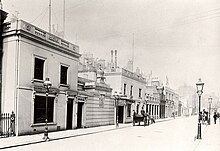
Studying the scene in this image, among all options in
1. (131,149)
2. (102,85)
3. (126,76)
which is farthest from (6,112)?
(126,76)

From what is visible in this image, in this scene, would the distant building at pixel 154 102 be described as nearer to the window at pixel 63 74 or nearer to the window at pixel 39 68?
the window at pixel 63 74

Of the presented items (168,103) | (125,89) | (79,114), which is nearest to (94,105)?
(79,114)

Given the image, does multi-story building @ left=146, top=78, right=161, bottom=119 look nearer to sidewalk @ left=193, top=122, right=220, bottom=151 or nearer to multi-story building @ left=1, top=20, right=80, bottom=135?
multi-story building @ left=1, top=20, right=80, bottom=135

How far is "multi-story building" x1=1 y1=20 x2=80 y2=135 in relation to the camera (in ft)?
49.8

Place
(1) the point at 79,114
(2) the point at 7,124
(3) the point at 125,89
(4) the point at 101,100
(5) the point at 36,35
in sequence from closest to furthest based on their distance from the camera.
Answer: (2) the point at 7,124 → (5) the point at 36,35 → (1) the point at 79,114 → (4) the point at 101,100 → (3) the point at 125,89

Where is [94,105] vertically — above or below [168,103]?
above

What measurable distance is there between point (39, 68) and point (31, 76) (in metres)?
1.06

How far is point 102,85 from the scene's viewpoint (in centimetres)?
2539

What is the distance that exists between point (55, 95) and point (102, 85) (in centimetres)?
798

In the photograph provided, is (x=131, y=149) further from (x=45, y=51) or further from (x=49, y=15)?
(x=49, y=15)

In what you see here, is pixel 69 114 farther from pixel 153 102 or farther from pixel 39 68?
pixel 153 102

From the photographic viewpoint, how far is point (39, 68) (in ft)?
55.5

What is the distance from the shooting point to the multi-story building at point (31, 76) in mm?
15164

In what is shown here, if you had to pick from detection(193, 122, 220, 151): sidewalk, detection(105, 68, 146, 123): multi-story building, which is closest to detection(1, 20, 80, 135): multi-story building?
detection(193, 122, 220, 151): sidewalk
